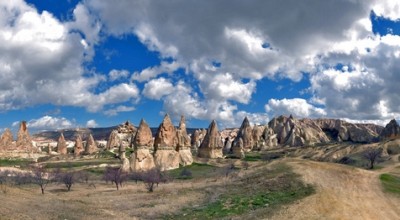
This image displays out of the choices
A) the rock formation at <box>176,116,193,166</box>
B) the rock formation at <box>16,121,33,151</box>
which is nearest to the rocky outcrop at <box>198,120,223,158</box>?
the rock formation at <box>176,116,193,166</box>

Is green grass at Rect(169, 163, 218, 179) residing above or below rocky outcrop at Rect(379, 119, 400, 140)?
below

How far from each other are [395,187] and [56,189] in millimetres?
60341

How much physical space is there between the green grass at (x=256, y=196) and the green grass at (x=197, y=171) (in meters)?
32.8

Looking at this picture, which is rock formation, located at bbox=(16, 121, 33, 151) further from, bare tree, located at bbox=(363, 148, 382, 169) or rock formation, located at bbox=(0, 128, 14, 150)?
bare tree, located at bbox=(363, 148, 382, 169)

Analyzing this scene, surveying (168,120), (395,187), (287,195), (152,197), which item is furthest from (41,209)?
(168,120)

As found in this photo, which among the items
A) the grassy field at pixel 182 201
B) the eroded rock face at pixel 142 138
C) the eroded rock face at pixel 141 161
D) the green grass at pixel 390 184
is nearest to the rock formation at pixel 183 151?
the eroded rock face at pixel 142 138

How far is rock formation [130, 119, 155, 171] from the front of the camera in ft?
346

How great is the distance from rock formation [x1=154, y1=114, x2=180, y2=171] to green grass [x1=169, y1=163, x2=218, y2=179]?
3.31 meters

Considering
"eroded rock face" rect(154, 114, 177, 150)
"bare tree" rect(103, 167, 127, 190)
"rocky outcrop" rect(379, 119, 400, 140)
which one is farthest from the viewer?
"rocky outcrop" rect(379, 119, 400, 140)

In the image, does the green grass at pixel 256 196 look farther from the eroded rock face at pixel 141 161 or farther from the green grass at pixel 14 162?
the green grass at pixel 14 162

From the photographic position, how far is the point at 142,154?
10850 cm

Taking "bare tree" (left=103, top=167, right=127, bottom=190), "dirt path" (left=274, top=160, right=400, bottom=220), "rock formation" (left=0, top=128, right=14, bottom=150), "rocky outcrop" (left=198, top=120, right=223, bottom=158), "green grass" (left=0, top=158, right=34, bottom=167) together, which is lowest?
"dirt path" (left=274, top=160, right=400, bottom=220)

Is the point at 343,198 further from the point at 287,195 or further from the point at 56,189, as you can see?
the point at 56,189

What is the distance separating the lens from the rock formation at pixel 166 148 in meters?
115
